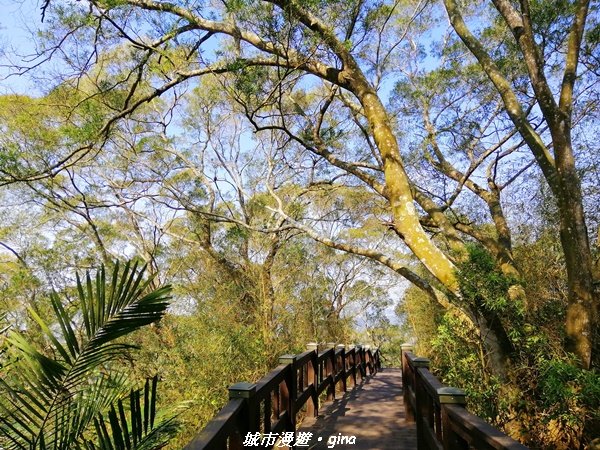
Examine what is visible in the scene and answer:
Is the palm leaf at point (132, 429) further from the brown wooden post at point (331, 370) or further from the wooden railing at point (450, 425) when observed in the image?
the brown wooden post at point (331, 370)

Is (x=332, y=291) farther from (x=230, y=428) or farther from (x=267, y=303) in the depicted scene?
(x=230, y=428)

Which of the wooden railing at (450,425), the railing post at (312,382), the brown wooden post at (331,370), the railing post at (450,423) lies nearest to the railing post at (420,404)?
the wooden railing at (450,425)

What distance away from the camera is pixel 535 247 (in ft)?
19.3

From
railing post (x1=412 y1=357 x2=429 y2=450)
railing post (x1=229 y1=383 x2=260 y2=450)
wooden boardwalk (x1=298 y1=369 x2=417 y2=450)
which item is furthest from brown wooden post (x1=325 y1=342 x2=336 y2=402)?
railing post (x1=229 y1=383 x2=260 y2=450)

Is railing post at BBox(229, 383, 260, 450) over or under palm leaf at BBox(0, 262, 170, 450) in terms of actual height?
under

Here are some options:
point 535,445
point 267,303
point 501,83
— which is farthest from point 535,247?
→ point 267,303

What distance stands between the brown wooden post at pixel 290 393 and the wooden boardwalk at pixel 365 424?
0.34 metres

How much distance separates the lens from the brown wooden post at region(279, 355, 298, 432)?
3629mm

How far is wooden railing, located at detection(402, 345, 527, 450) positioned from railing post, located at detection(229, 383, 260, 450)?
3.35ft

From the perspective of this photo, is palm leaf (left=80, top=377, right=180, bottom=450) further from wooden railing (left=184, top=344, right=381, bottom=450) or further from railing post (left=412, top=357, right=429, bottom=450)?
railing post (left=412, top=357, right=429, bottom=450)

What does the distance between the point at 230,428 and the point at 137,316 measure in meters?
0.70

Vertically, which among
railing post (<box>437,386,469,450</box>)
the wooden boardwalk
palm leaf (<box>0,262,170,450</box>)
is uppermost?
palm leaf (<box>0,262,170,450</box>)

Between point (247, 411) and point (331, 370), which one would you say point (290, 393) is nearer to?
point (247, 411)

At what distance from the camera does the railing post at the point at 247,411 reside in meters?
2.24
